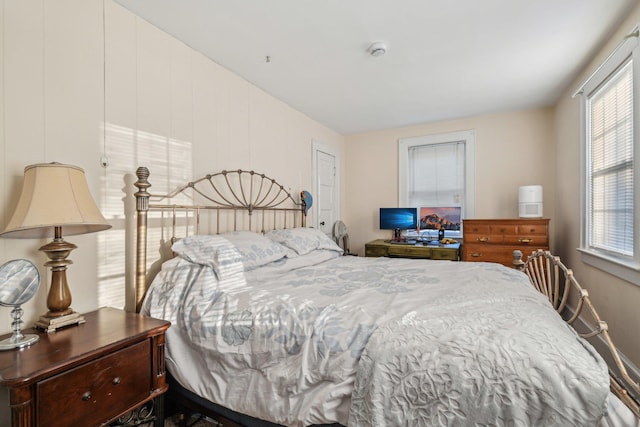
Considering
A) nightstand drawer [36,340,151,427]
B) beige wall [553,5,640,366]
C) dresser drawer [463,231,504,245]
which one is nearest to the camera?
nightstand drawer [36,340,151,427]

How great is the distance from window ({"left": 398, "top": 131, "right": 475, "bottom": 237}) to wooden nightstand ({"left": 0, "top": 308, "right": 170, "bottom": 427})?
3.79 metres

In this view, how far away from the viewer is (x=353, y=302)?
1523mm

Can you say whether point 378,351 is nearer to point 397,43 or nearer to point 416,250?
point 397,43

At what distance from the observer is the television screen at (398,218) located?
168 inches

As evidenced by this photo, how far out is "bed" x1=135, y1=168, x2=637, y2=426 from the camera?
944 millimetres

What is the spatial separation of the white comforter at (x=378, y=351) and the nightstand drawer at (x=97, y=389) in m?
0.23

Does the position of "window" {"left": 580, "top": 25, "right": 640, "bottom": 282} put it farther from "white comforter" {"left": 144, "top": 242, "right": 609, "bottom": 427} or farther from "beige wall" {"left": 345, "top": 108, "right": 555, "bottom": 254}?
"beige wall" {"left": 345, "top": 108, "right": 555, "bottom": 254}

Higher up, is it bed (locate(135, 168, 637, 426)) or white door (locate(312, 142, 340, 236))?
white door (locate(312, 142, 340, 236))

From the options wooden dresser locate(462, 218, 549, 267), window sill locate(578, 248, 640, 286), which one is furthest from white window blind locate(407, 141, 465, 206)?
window sill locate(578, 248, 640, 286)

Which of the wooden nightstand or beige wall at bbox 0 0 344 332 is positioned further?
beige wall at bbox 0 0 344 332

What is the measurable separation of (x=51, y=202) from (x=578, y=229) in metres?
3.99

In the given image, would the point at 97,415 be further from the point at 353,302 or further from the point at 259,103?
the point at 259,103

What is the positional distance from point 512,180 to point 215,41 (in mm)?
3765

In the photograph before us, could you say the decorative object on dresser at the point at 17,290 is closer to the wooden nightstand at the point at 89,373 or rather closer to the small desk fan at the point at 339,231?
the wooden nightstand at the point at 89,373
